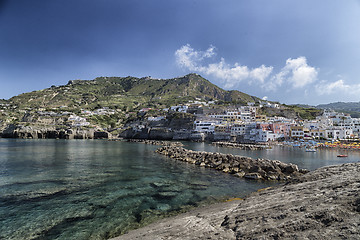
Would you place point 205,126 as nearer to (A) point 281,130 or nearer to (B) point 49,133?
(A) point 281,130

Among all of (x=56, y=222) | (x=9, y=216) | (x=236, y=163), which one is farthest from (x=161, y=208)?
(x=236, y=163)

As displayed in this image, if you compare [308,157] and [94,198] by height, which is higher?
[94,198]

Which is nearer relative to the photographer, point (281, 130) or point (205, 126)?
point (281, 130)

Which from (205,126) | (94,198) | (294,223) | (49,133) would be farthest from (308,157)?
(49,133)

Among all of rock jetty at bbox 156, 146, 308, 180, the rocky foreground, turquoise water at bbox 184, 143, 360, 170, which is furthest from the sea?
turquoise water at bbox 184, 143, 360, 170

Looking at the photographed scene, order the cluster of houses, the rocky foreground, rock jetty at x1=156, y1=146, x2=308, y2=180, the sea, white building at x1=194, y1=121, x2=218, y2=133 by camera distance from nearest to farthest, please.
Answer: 1. the rocky foreground
2. the sea
3. rock jetty at x1=156, y1=146, x2=308, y2=180
4. the cluster of houses
5. white building at x1=194, y1=121, x2=218, y2=133

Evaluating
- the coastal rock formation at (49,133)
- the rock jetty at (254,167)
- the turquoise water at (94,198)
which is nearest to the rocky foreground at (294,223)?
the turquoise water at (94,198)

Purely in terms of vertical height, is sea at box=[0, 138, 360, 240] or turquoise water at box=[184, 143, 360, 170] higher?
sea at box=[0, 138, 360, 240]

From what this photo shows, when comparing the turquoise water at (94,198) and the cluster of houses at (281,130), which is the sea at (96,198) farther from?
the cluster of houses at (281,130)

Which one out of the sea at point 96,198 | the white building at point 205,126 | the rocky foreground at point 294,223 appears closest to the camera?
the rocky foreground at point 294,223

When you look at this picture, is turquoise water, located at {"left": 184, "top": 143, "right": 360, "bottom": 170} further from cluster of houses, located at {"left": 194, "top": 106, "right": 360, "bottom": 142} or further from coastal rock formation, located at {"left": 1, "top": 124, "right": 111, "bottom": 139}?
coastal rock formation, located at {"left": 1, "top": 124, "right": 111, "bottom": 139}

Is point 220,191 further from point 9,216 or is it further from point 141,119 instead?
point 141,119

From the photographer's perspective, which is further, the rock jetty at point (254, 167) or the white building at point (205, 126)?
the white building at point (205, 126)

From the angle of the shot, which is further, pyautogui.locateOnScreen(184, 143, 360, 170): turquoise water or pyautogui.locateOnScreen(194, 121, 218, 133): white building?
pyautogui.locateOnScreen(194, 121, 218, 133): white building
